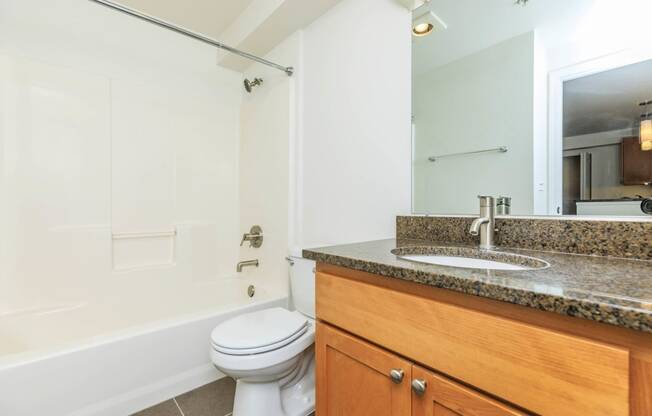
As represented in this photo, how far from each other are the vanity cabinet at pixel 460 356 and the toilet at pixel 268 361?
1.00 feet

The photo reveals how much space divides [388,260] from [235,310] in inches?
49.5

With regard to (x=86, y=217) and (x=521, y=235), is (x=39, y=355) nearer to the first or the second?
(x=86, y=217)

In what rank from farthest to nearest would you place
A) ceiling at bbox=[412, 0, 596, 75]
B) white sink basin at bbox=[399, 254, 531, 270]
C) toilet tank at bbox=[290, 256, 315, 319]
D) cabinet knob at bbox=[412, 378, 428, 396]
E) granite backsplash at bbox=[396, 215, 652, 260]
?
toilet tank at bbox=[290, 256, 315, 319]
ceiling at bbox=[412, 0, 596, 75]
white sink basin at bbox=[399, 254, 531, 270]
granite backsplash at bbox=[396, 215, 652, 260]
cabinet knob at bbox=[412, 378, 428, 396]

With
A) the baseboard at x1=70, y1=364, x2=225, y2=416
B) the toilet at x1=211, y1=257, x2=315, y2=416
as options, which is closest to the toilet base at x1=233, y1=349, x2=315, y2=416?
the toilet at x1=211, y1=257, x2=315, y2=416

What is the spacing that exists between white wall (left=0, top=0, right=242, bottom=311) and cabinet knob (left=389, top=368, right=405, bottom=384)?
2040 millimetres

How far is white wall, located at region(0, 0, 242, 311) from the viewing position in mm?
1733

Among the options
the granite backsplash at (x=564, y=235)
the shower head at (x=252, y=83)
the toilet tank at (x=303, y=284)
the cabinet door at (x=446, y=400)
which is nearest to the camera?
the cabinet door at (x=446, y=400)

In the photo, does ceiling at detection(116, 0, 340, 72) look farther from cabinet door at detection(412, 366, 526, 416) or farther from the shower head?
cabinet door at detection(412, 366, 526, 416)

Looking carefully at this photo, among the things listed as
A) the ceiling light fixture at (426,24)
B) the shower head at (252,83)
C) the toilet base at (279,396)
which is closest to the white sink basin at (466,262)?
the toilet base at (279,396)

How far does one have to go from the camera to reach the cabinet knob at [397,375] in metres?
0.72

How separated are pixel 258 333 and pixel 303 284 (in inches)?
17.9

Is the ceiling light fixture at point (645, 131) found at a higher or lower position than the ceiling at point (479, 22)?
lower

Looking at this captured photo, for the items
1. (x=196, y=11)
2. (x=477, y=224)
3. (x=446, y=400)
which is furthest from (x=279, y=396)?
(x=196, y=11)

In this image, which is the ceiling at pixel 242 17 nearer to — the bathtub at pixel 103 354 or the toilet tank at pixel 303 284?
the toilet tank at pixel 303 284
